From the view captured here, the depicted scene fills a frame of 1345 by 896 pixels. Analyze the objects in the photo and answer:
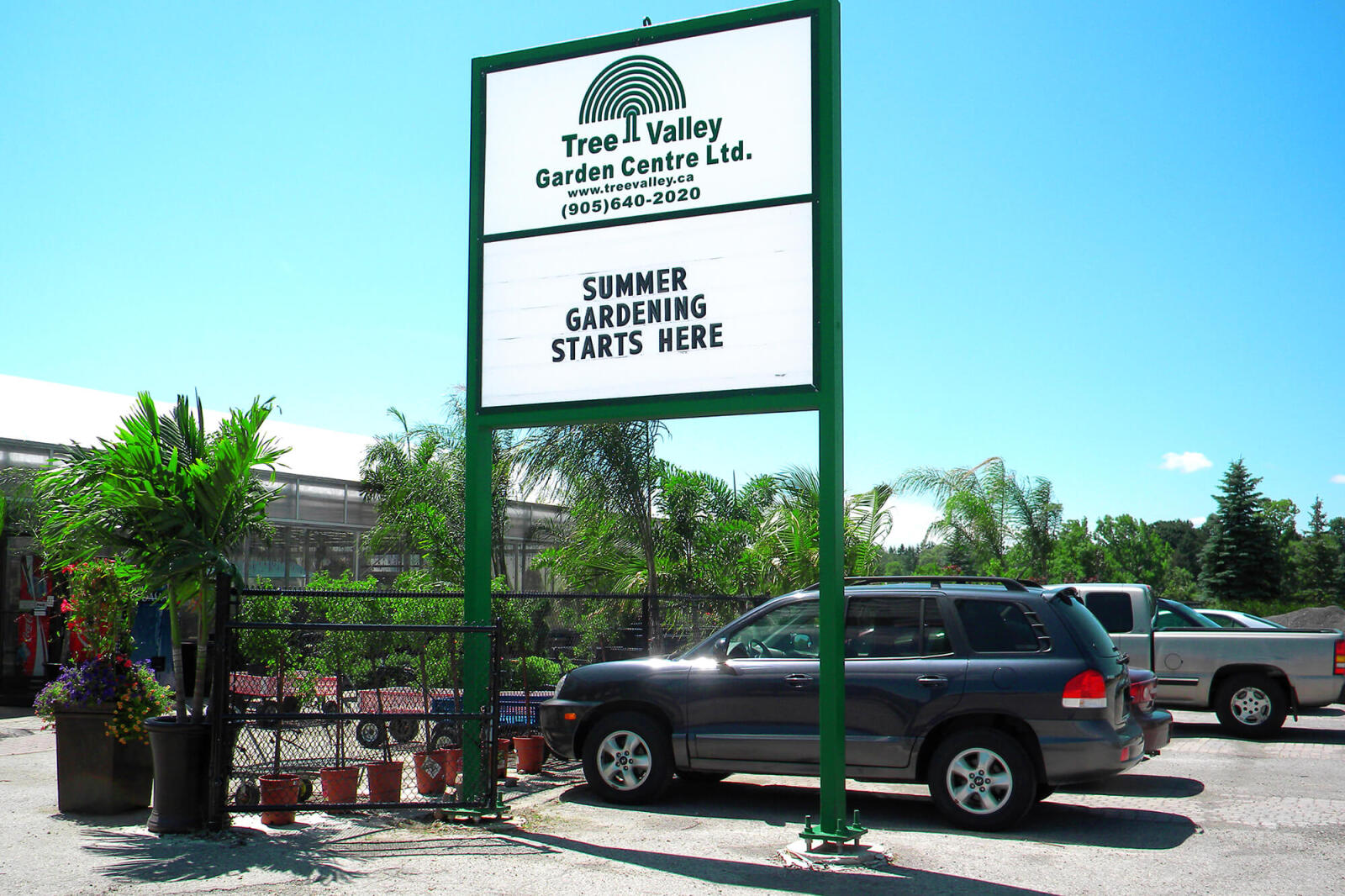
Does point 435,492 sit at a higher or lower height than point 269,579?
higher

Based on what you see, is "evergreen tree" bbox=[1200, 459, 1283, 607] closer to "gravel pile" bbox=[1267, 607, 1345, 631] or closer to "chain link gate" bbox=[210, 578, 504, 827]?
"gravel pile" bbox=[1267, 607, 1345, 631]

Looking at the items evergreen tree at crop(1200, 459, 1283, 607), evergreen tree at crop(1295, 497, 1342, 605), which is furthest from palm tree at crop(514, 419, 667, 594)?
evergreen tree at crop(1295, 497, 1342, 605)

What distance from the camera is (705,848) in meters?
7.50

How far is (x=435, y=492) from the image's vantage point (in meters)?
20.4

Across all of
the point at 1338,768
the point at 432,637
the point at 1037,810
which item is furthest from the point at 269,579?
the point at 1338,768

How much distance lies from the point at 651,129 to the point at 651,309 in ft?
4.67

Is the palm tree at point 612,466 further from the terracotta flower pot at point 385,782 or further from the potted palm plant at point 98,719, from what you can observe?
the potted palm plant at point 98,719

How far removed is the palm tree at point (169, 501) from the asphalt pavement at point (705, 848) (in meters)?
1.31

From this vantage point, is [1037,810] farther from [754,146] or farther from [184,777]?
[184,777]

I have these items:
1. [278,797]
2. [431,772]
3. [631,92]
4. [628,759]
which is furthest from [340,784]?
[631,92]

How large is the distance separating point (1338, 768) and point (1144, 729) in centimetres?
426

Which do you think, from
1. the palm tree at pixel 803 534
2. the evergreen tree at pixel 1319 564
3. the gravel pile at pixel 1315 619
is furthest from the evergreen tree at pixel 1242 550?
the palm tree at pixel 803 534

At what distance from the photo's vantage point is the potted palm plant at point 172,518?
7.73 metres

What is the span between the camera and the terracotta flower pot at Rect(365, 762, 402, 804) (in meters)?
8.53
